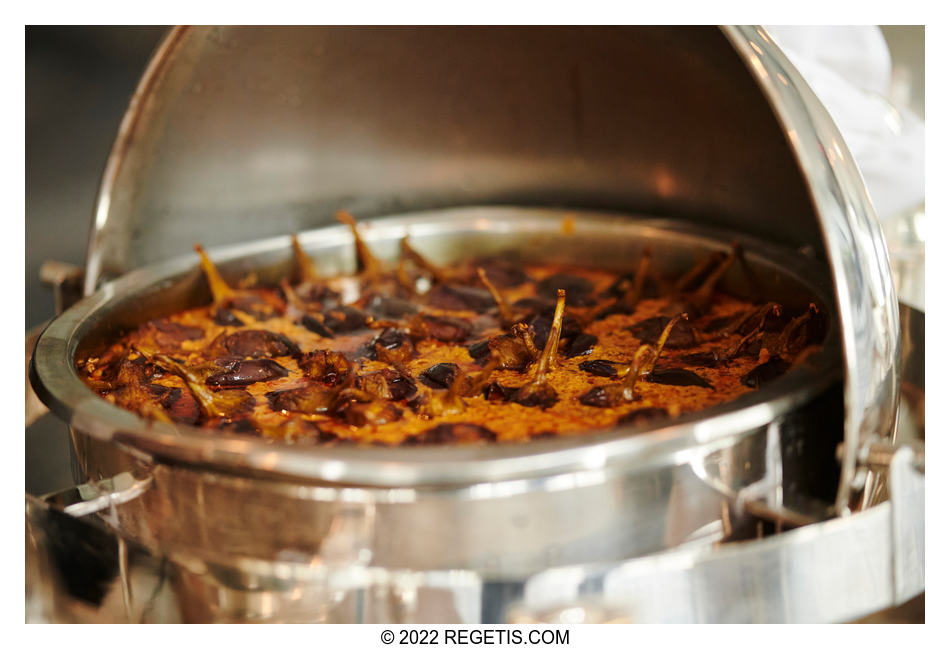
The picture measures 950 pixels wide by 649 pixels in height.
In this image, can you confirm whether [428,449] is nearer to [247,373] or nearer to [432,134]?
[247,373]

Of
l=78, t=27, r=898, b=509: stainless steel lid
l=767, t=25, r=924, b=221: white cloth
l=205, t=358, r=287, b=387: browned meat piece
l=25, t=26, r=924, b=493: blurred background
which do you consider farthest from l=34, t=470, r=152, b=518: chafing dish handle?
l=25, t=26, r=924, b=493: blurred background

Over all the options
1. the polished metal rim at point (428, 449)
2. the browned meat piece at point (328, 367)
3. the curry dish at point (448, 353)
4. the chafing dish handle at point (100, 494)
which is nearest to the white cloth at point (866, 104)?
the curry dish at point (448, 353)

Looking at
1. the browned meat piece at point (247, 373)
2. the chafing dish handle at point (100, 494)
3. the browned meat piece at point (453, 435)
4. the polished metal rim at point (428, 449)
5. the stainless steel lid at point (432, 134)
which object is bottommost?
the chafing dish handle at point (100, 494)

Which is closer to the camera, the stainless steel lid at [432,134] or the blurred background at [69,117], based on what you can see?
the stainless steel lid at [432,134]

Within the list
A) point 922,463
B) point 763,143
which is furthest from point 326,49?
point 922,463

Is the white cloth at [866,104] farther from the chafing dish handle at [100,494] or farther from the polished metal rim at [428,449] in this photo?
the chafing dish handle at [100,494]

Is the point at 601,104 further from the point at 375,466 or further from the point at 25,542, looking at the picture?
the point at 25,542
